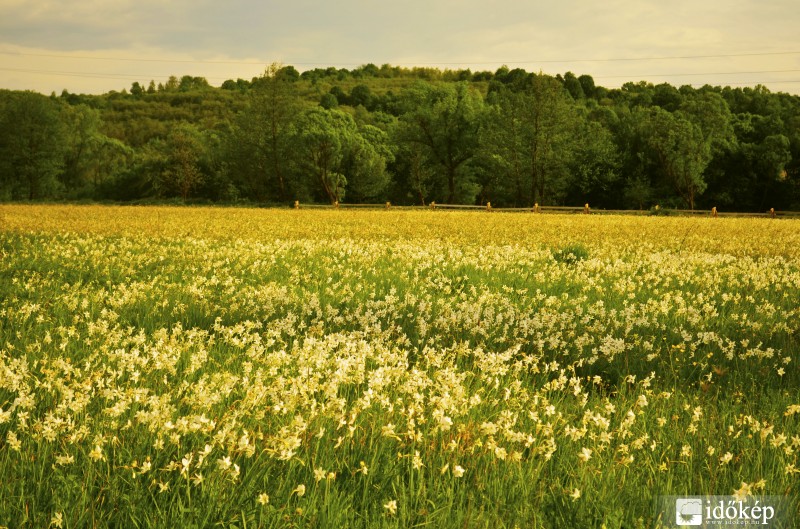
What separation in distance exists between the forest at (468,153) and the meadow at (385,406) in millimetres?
62418

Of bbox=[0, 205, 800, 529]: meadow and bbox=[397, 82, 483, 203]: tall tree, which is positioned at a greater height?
bbox=[397, 82, 483, 203]: tall tree

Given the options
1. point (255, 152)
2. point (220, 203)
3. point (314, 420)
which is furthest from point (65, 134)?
point (314, 420)

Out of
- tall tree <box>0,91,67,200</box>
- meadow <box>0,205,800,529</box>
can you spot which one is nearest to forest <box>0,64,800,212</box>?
tall tree <box>0,91,67,200</box>

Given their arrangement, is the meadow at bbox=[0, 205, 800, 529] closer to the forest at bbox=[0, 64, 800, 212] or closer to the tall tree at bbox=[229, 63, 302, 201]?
the forest at bbox=[0, 64, 800, 212]

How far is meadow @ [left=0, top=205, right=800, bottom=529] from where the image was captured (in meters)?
2.95

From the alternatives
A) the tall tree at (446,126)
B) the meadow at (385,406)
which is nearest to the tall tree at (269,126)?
the tall tree at (446,126)

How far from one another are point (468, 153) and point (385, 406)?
286 feet

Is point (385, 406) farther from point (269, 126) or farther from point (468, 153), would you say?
point (468, 153)

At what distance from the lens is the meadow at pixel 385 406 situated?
295 centimetres

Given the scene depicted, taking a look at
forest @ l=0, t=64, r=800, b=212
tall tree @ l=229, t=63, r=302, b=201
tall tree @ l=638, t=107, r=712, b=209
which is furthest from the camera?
tall tree @ l=229, t=63, r=302, b=201

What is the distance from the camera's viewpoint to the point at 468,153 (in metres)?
89.0

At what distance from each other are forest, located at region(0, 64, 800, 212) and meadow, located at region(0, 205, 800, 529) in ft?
205

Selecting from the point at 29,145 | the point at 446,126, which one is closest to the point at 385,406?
the point at 446,126

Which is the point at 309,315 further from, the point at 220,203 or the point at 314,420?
the point at 220,203
